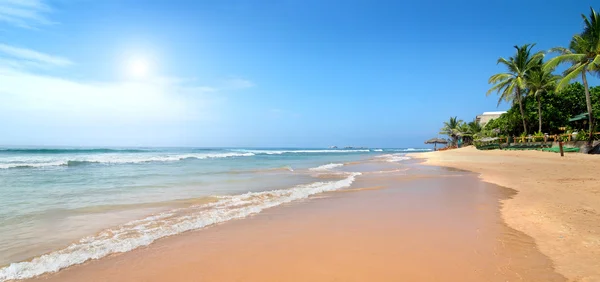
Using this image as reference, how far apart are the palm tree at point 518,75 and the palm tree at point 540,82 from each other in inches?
27.6

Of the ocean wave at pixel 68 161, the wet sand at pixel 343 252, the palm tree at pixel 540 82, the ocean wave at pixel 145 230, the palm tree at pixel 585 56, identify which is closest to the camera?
the wet sand at pixel 343 252

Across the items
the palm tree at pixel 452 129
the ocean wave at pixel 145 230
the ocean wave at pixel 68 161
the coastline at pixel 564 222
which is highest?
the palm tree at pixel 452 129

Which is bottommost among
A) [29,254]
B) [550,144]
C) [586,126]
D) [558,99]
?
[29,254]

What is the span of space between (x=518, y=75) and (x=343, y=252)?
3634cm

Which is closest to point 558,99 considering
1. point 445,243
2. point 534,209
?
point 534,209

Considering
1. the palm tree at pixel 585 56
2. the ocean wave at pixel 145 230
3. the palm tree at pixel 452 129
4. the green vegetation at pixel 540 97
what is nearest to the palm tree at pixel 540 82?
the green vegetation at pixel 540 97

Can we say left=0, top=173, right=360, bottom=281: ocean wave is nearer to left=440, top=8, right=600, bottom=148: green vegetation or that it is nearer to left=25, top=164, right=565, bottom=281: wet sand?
left=25, top=164, right=565, bottom=281: wet sand

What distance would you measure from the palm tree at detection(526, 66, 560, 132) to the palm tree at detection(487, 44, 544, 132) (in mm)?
702

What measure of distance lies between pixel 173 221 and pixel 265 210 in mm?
1969

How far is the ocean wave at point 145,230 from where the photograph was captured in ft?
12.2

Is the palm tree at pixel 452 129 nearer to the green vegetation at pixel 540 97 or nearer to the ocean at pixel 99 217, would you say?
the green vegetation at pixel 540 97

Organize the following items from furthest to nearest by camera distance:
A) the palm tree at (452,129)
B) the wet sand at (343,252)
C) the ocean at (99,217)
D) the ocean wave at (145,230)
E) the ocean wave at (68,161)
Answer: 1. the palm tree at (452,129)
2. the ocean wave at (68,161)
3. the ocean at (99,217)
4. the ocean wave at (145,230)
5. the wet sand at (343,252)

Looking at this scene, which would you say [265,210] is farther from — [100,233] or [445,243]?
[445,243]

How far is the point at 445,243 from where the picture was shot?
13.8ft
